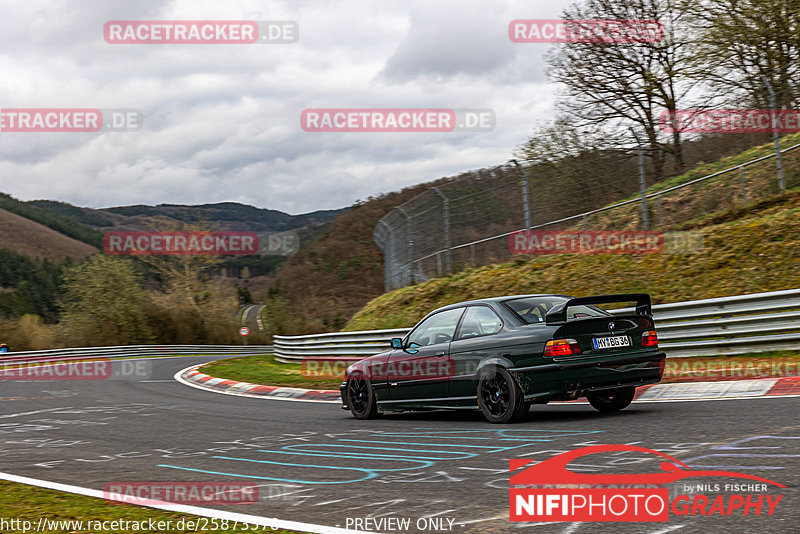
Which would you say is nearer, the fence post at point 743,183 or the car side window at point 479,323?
the car side window at point 479,323

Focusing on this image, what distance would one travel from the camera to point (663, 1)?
28641 millimetres

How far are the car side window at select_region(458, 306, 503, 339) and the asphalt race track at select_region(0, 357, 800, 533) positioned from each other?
Result: 1.00 metres

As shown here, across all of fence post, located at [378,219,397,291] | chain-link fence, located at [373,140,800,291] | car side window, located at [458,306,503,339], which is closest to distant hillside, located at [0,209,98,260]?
fence post, located at [378,219,397,291]

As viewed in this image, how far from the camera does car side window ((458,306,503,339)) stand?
8.85m

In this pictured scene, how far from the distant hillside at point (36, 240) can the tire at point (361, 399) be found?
152 meters

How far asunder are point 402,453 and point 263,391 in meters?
9.22

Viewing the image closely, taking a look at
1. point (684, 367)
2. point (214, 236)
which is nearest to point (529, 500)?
point (684, 367)

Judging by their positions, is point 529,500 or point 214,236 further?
point 214,236

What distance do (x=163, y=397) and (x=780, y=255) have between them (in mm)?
11900

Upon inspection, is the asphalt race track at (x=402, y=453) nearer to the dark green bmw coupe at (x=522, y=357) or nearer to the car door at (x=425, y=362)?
the dark green bmw coupe at (x=522, y=357)

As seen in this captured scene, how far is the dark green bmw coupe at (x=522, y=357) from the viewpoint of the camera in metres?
8.06

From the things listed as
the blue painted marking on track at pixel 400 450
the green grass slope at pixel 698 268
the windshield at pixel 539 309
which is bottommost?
the blue painted marking on track at pixel 400 450

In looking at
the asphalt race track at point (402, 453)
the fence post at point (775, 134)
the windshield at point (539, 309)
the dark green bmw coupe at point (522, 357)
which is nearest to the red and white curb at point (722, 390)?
the asphalt race track at point (402, 453)

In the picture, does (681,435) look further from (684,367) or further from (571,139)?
(571,139)
